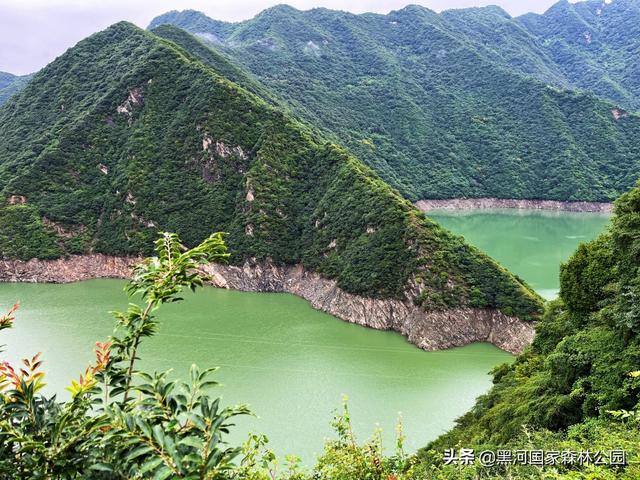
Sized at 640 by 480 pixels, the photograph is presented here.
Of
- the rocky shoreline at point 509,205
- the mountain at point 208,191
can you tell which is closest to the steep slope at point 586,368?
the mountain at point 208,191

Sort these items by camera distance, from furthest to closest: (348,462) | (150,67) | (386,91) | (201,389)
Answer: (386,91), (150,67), (348,462), (201,389)

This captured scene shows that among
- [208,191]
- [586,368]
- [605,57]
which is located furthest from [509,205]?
[605,57]

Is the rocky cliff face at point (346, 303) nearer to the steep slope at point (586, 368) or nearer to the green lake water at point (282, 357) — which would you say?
the green lake water at point (282, 357)

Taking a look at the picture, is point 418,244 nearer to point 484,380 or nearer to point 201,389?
point 484,380

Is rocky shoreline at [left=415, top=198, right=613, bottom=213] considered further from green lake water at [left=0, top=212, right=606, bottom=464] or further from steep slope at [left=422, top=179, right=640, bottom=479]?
steep slope at [left=422, top=179, right=640, bottom=479]

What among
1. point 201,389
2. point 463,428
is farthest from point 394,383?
point 201,389

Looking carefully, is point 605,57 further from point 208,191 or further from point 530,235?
point 208,191

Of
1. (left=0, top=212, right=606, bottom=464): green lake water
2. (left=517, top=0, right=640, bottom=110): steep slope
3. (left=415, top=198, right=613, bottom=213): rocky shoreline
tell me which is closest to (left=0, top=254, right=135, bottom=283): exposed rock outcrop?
(left=0, top=212, right=606, bottom=464): green lake water

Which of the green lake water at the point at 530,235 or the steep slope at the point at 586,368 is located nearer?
the steep slope at the point at 586,368

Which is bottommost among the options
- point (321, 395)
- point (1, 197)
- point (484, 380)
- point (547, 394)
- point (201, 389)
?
point (321, 395)
